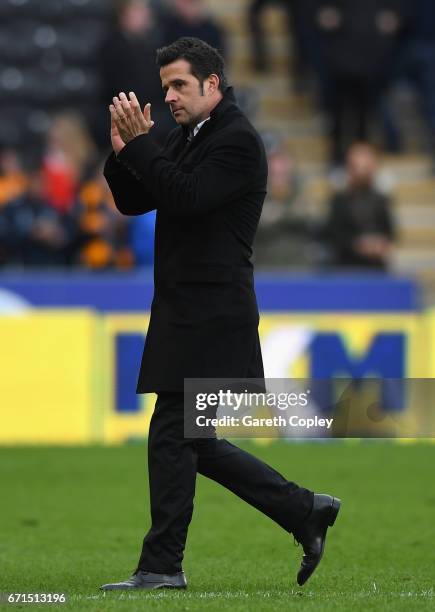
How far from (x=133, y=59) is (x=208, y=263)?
33.2 ft

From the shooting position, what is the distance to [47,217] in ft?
46.4

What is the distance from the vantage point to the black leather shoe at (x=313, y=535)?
619 cm

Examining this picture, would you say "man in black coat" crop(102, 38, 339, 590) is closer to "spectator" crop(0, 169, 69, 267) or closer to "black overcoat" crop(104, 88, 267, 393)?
"black overcoat" crop(104, 88, 267, 393)

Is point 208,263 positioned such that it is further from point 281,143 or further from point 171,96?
point 281,143

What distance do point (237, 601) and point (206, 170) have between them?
1547mm

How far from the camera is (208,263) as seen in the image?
603 cm

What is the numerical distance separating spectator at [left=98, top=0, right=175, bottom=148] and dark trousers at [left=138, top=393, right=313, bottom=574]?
9830mm

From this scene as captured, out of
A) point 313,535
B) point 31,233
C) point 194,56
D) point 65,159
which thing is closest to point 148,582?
point 313,535

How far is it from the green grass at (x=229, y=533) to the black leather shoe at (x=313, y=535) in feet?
0.36

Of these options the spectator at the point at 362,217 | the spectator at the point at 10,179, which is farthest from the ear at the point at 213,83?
the spectator at the point at 10,179

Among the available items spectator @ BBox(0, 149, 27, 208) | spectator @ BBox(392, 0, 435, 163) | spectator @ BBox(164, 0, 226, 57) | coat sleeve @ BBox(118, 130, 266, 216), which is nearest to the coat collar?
coat sleeve @ BBox(118, 130, 266, 216)

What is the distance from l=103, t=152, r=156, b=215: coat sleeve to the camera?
6.16m

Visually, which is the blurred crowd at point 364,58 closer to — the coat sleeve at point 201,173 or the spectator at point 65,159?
the spectator at point 65,159

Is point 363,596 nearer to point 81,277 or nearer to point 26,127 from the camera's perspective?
point 81,277
